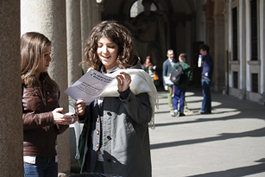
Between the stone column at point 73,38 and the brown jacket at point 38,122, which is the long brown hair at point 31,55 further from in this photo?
the stone column at point 73,38

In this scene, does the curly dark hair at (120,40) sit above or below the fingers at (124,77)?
above

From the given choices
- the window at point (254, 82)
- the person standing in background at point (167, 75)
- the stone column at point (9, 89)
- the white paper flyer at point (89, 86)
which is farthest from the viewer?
the window at point (254, 82)

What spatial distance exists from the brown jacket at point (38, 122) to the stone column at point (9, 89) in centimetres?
72

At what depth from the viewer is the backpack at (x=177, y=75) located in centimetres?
1024

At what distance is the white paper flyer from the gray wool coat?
14 centimetres

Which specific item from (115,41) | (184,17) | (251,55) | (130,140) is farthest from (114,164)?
(184,17)

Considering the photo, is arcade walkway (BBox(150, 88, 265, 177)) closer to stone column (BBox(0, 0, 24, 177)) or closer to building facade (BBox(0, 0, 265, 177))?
building facade (BBox(0, 0, 265, 177))

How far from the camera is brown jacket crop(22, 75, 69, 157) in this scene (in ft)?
8.29

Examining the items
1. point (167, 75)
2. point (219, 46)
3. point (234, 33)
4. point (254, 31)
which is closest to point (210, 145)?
point (167, 75)

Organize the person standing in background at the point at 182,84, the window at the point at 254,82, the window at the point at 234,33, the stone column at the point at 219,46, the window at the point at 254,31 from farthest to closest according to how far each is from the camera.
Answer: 1. the stone column at the point at 219,46
2. the window at the point at 234,33
3. the window at the point at 254,82
4. the window at the point at 254,31
5. the person standing in background at the point at 182,84

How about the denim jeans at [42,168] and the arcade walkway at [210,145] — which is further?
the arcade walkway at [210,145]

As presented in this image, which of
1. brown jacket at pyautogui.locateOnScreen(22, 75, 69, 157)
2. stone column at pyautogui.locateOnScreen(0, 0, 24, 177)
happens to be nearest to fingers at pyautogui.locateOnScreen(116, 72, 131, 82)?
brown jacket at pyautogui.locateOnScreen(22, 75, 69, 157)

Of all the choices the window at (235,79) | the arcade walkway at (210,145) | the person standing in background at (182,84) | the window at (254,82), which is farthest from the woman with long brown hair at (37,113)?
the window at (235,79)

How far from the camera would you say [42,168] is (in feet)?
8.67
